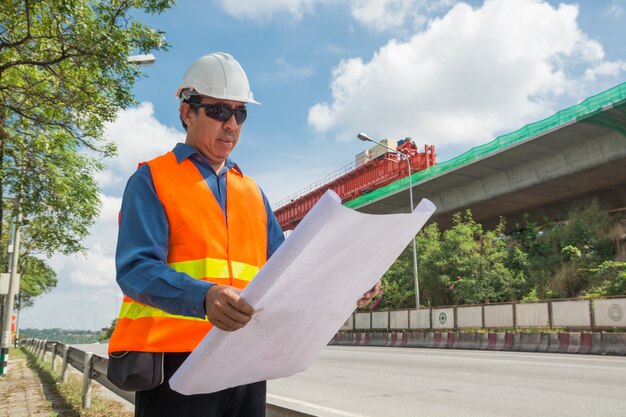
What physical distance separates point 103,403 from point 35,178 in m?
8.22

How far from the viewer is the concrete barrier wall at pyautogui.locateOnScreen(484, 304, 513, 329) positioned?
1959cm

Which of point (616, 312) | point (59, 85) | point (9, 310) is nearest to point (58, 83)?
point (59, 85)

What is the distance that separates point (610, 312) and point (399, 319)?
1048 cm

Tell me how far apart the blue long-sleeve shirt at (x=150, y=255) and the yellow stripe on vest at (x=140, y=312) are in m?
0.12

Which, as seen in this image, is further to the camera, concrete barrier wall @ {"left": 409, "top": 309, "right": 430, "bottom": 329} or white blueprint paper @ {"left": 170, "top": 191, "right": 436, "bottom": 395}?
concrete barrier wall @ {"left": 409, "top": 309, "right": 430, "bottom": 329}

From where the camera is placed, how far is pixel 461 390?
26.3ft

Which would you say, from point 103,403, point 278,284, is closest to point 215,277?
point 278,284

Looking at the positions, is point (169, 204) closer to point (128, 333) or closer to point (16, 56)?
point (128, 333)

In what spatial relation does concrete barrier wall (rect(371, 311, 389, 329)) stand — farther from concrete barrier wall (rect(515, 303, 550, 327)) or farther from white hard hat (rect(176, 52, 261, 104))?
white hard hat (rect(176, 52, 261, 104))

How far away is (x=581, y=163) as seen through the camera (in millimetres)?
23000

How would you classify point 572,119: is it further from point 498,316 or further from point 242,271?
point 242,271

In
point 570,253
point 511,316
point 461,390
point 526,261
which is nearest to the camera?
point 461,390

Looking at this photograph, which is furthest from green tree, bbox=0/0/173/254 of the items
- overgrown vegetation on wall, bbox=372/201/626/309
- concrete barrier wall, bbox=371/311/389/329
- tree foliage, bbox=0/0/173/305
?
overgrown vegetation on wall, bbox=372/201/626/309

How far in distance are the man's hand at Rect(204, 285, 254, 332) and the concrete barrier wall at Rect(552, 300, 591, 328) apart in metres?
17.8
